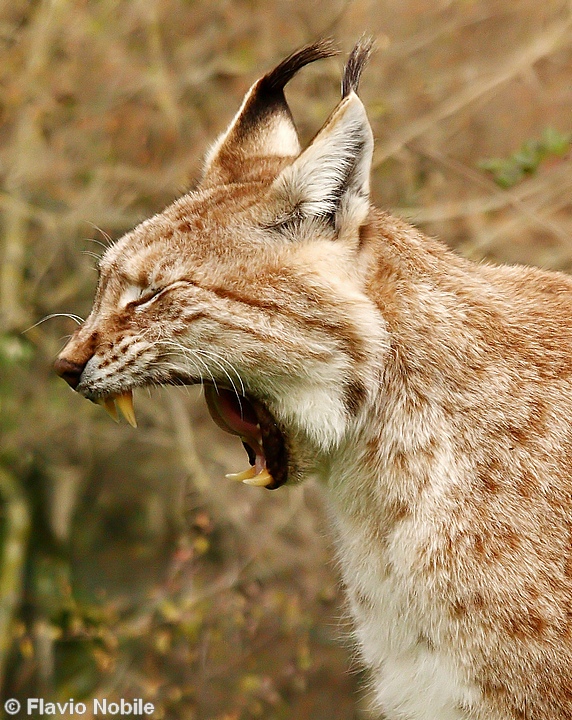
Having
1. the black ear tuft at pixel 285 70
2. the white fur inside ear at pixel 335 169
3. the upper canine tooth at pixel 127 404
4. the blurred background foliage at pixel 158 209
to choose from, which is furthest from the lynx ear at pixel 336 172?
the blurred background foliage at pixel 158 209

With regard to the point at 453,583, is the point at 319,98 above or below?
above

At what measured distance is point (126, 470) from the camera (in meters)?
7.24

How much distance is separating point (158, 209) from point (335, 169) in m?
3.90

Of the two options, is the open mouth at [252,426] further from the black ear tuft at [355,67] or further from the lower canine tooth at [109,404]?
the black ear tuft at [355,67]

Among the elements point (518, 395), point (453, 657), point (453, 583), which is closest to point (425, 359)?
point (518, 395)

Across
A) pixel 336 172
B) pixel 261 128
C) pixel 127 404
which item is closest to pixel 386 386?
pixel 336 172

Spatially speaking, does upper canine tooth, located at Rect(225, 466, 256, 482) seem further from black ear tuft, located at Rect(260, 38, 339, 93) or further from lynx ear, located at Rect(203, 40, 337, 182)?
black ear tuft, located at Rect(260, 38, 339, 93)

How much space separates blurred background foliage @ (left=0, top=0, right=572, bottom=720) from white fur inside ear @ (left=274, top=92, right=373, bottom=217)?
361 centimetres

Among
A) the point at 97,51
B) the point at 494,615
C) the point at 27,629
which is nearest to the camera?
the point at 494,615

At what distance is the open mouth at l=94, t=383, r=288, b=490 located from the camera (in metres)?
3.08

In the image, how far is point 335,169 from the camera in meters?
2.85

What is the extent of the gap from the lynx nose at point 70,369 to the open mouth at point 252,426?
10 centimetres

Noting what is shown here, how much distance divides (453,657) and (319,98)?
470 centimetres

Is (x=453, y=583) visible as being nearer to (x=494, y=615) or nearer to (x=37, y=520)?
(x=494, y=615)
